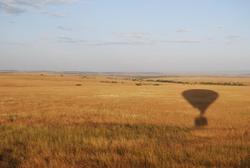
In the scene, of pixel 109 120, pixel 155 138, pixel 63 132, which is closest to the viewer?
pixel 155 138

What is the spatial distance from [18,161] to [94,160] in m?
1.71

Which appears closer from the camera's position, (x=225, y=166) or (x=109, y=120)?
(x=225, y=166)

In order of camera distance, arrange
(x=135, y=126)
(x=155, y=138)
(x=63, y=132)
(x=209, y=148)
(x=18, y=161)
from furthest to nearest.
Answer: (x=135, y=126)
(x=63, y=132)
(x=155, y=138)
(x=209, y=148)
(x=18, y=161)

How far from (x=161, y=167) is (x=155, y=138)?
3.61 m

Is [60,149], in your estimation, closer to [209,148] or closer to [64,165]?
[64,165]

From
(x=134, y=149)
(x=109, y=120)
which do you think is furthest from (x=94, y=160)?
(x=109, y=120)

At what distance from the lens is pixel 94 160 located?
7996 mm

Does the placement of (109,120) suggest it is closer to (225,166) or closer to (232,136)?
(232,136)

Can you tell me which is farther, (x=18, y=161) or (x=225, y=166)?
(x=18, y=161)

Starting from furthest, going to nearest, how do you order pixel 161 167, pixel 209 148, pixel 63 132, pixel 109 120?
pixel 109 120
pixel 63 132
pixel 209 148
pixel 161 167

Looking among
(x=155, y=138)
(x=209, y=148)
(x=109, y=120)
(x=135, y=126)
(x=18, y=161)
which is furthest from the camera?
(x=109, y=120)

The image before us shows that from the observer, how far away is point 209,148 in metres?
8.98

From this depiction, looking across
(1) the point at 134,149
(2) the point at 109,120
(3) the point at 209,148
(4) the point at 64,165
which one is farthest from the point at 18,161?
(2) the point at 109,120

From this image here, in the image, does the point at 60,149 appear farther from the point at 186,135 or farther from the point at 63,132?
the point at 186,135
